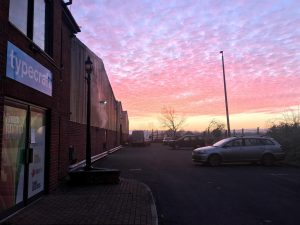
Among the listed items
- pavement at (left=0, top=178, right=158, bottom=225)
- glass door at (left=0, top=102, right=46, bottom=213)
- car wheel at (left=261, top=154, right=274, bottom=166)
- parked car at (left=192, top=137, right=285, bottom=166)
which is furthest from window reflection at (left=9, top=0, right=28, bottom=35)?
car wheel at (left=261, top=154, right=274, bottom=166)

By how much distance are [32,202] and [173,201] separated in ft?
12.1

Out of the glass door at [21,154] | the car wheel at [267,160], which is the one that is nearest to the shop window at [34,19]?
the glass door at [21,154]

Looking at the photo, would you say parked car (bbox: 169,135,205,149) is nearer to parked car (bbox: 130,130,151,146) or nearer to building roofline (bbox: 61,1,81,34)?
parked car (bbox: 130,130,151,146)

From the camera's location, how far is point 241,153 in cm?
1912

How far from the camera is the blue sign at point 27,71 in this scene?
23.1ft

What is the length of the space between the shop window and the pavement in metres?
4.09

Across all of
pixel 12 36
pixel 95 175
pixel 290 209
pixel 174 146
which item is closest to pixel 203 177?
pixel 95 175

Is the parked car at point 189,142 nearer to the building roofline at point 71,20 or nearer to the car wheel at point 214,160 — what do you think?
the car wheel at point 214,160

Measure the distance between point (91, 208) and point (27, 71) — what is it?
3.51 m

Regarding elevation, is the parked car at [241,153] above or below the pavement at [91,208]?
above

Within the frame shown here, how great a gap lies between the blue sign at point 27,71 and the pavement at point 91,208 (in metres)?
2.89

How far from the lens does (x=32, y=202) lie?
8609mm

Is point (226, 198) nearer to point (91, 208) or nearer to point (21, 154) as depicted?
point (91, 208)

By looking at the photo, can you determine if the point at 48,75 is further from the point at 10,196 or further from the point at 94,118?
the point at 94,118
